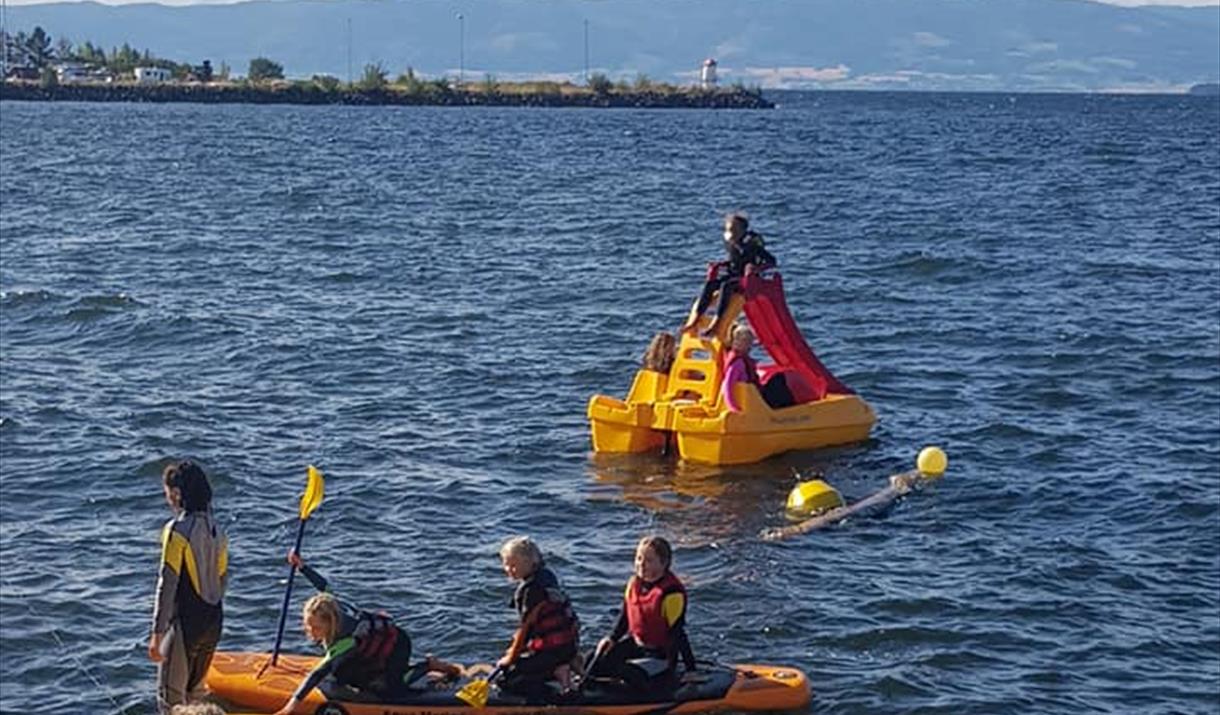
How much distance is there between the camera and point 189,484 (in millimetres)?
12062

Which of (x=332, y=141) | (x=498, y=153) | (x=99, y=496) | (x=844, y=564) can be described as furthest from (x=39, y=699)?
(x=332, y=141)

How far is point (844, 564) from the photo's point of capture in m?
17.8

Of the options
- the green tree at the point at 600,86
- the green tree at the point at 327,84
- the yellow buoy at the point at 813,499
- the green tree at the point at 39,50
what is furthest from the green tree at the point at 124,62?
the yellow buoy at the point at 813,499

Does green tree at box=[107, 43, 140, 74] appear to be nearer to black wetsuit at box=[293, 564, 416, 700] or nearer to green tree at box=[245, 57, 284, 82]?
green tree at box=[245, 57, 284, 82]

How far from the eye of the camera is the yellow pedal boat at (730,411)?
68.6 ft

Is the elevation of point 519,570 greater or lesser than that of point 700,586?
greater

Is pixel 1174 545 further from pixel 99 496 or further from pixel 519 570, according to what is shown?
pixel 99 496

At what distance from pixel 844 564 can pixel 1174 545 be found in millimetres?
3392

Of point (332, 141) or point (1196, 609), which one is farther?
point (332, 141)

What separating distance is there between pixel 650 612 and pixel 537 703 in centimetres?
102

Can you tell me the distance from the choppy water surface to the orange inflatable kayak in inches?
29.4

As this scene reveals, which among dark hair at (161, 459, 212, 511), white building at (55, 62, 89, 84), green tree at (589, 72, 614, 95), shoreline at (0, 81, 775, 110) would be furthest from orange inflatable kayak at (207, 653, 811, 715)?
green tree at (589, 72, 614, 95)

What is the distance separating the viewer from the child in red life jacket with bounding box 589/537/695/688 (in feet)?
43.9

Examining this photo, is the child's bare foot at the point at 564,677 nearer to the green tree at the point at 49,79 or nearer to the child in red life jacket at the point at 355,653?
the child in red life jacket at the point at 355,653
